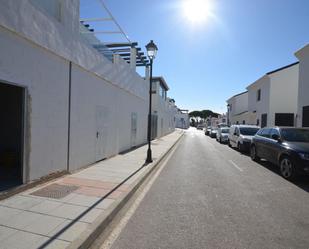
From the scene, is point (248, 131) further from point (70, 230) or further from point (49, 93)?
point (70, 230)

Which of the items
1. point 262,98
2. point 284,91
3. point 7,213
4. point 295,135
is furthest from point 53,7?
point 262,98

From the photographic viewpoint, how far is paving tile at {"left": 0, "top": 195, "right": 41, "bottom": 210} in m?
4.50

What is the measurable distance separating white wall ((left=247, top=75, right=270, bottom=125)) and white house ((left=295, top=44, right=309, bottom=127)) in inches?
358

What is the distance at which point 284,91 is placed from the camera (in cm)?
2439

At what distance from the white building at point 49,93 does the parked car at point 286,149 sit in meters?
6.80

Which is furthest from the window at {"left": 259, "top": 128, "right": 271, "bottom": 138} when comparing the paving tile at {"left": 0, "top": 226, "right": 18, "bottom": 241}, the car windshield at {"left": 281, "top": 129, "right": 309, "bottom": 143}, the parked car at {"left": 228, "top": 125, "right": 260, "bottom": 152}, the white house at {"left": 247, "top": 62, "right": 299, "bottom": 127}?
the white house at {"left": 247, "top": 62, "right": 299, "bottom": 127}

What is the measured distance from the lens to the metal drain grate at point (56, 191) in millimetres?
5234

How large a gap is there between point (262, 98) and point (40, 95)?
26.3m

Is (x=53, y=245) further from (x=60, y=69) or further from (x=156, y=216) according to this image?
(x=60, y=69)

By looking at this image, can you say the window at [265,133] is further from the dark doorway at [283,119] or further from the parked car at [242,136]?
the dark doorway at [283,119]

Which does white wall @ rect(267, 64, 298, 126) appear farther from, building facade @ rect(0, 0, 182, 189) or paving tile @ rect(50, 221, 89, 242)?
paving tile @ rect(50, 221, 89, 242)

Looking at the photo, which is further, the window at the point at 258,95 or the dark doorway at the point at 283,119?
the window at the point at 258,95

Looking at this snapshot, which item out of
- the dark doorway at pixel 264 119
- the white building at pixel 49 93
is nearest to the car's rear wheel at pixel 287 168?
the white building at pixel 49 93

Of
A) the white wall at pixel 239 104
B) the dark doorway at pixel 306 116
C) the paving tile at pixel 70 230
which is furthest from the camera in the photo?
the white wall at pixel 239 104
